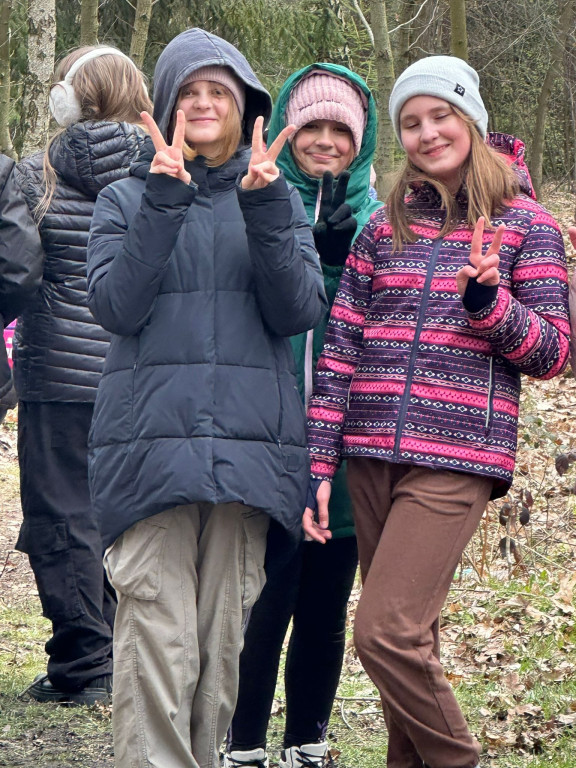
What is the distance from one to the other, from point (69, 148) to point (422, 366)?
6.46 ft

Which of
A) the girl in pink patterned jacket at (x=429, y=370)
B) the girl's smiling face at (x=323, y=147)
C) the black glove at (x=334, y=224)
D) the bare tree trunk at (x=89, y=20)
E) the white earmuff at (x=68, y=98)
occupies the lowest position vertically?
the girl in pink patterned jacket at (x=429, y=370)

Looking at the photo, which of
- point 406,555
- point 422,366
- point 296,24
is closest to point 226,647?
point 406,555

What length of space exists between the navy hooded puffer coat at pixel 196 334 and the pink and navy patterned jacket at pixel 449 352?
24 centimetres

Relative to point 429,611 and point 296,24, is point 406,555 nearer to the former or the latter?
point 429,611

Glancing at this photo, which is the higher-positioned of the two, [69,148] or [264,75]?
[264,75]

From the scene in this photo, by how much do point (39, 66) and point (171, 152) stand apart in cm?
872

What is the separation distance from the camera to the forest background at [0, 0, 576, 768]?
169 inches

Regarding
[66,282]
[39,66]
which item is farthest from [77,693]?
[39,66]

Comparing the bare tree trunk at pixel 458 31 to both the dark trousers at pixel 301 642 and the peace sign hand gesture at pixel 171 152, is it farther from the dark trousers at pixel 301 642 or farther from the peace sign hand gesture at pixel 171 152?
the peace sign hand gesture at pixel 171 152

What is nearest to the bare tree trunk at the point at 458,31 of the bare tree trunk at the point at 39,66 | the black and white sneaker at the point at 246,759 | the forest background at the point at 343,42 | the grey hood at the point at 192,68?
the forest background at the point at 343,42

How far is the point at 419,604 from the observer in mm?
3086

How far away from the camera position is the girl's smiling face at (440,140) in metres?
3.30

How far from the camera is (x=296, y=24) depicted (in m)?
14.6

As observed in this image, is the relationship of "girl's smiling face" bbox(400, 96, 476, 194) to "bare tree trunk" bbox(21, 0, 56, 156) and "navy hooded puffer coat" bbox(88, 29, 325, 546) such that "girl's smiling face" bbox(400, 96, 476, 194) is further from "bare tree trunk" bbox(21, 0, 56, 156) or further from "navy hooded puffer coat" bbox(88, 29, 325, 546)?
"bare tree trunk" bbox(21, 0, 56, 156)
